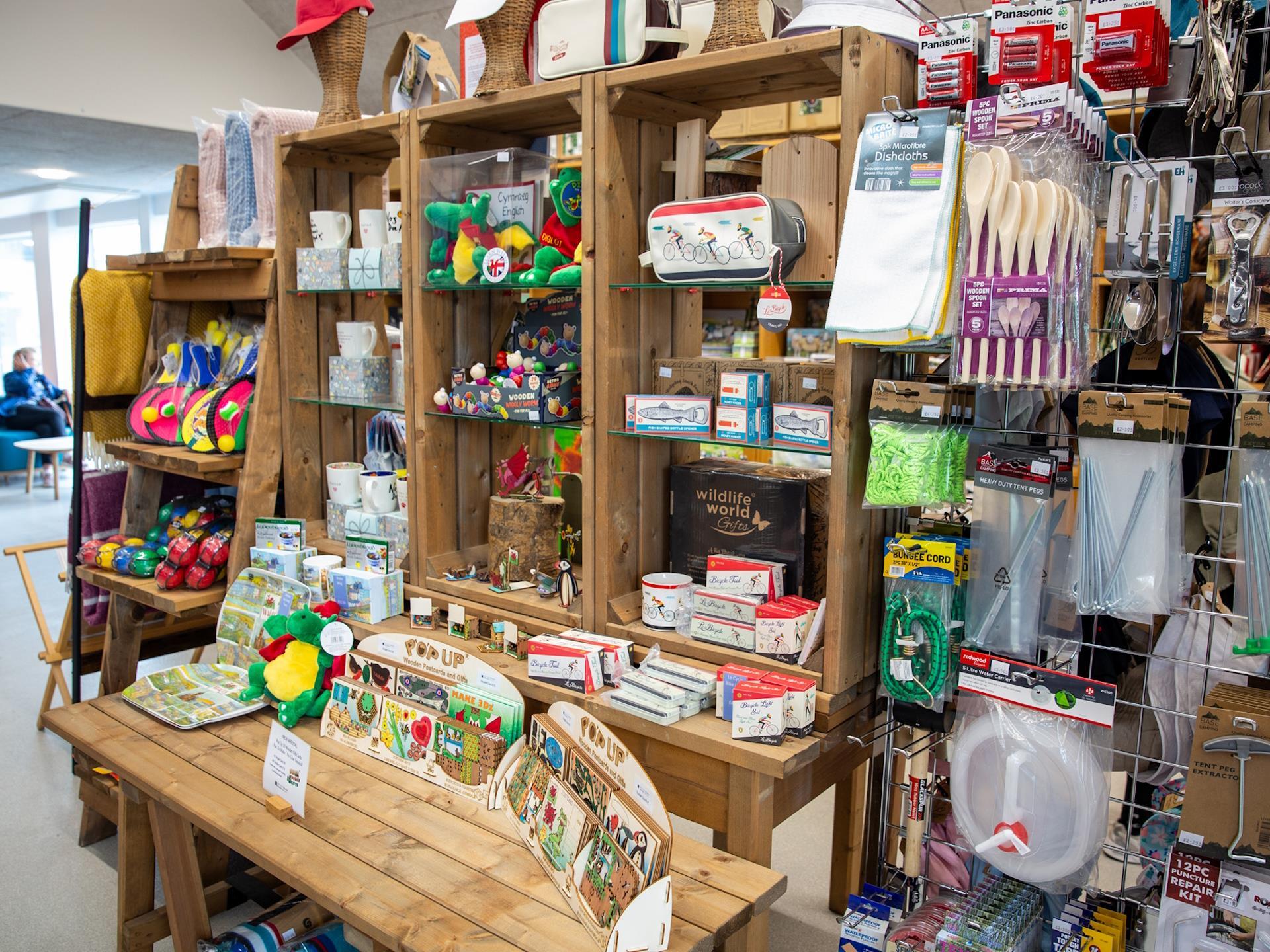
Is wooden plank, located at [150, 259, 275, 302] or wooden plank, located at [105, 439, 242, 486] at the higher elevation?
wooden plank, located at [150, 259, 275, 302]

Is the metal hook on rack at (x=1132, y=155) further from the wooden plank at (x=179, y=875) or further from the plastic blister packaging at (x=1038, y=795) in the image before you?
the wooden plank at (x=179, y=875)

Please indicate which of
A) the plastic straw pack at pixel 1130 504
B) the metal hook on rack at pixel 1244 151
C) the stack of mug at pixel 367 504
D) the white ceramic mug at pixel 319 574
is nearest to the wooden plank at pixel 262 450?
the stack of mug at pixel 367 504

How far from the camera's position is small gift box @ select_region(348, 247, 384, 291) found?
9.19ft

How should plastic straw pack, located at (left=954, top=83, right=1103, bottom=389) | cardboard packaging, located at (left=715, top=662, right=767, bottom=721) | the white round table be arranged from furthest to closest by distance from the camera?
1. the white round table
2. cardboard packaging, located at (left=715, top=662, right=767, bottom=721)
3. plastic straw pack, located at (left=954, top=83, right=1103, bottom=389)

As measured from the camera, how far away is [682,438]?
2.12 m

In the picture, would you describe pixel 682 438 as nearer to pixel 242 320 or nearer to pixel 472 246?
pixel 472 246

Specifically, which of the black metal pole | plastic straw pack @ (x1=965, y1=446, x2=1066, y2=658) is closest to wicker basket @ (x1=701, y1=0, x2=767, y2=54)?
plastic straw pack @ (x1=965, y1=446, x2=1066, y2=658)

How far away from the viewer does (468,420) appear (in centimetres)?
277

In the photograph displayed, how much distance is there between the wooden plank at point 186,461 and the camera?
302 cm

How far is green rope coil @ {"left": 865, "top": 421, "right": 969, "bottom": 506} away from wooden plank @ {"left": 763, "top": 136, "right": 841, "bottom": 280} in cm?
37

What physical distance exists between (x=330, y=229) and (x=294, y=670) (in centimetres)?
Result: 131

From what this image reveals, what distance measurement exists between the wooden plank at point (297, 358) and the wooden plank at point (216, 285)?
82mm

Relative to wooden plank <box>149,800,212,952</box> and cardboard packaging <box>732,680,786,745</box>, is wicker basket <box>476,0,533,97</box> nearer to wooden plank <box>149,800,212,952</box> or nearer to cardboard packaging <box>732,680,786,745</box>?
cardboard packaging <box>732,680,786,745</box>

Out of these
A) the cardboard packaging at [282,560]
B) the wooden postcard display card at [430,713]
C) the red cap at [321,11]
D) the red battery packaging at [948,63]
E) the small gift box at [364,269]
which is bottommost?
the wooden postcard display card at [430,713]
